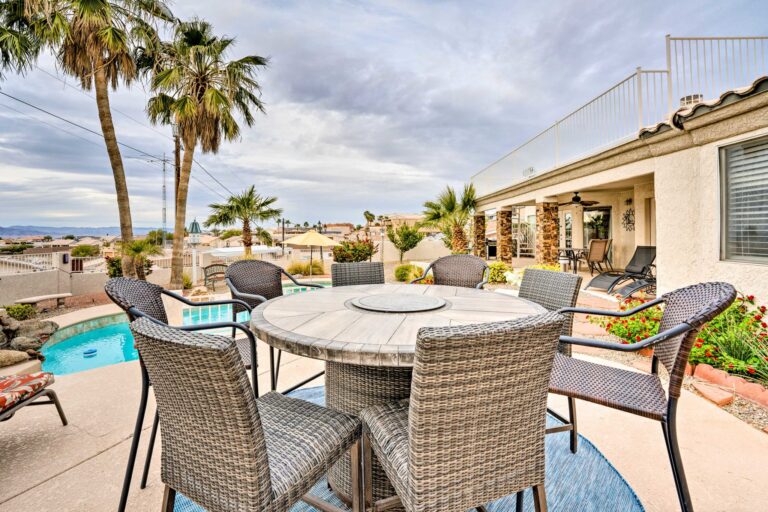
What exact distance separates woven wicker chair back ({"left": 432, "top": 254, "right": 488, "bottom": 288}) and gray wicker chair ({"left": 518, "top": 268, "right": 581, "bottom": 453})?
783 mm

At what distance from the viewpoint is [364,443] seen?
138cm

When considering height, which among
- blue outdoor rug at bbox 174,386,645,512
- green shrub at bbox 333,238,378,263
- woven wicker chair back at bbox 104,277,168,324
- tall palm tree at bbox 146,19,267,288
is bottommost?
blue outdoor rug at bbox 174,386,645,512

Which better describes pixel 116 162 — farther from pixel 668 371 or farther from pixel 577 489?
pixel 668 371

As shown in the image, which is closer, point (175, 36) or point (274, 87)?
point (175, 36)

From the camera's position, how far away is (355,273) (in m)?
3.31

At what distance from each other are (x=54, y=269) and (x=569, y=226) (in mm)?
15995

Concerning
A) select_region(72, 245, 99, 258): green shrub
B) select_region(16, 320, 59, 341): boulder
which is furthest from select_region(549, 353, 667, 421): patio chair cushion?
select_region(72, 245, 99, 258): green shrub

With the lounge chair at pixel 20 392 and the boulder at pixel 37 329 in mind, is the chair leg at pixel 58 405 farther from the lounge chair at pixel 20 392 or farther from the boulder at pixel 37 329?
the boulder at pixel 37 329

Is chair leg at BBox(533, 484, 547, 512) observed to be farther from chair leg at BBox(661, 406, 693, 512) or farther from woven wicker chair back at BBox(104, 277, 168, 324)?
woven wicker chair back at BBox(104, 277, 168, 324)

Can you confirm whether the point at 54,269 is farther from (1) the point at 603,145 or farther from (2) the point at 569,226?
(2) the point at 569,226

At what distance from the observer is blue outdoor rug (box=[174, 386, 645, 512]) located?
1.63 m

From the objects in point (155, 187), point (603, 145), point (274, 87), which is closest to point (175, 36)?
point (274, 87)

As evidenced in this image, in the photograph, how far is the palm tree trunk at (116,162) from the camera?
8297 mm

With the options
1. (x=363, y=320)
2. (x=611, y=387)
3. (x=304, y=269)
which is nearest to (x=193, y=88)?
(x=304, y=269)
